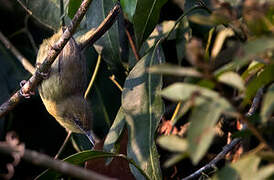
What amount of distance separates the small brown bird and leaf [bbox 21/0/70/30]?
0.40 feet

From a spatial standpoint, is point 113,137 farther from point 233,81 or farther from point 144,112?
point 233,81

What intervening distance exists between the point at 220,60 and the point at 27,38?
2067mm

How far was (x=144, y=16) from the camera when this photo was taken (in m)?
2.39

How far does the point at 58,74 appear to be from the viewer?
3404 mm

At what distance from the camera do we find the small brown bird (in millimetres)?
3391

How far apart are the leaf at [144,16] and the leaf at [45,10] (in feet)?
3.33

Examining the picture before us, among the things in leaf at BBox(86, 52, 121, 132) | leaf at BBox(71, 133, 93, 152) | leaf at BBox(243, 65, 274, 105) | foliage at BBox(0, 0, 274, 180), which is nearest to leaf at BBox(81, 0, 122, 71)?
foliage at BBox(0, 0, 274, 180)

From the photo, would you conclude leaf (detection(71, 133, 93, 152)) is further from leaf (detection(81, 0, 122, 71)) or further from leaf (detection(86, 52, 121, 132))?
leaf (detection(81, 0, 122, 71))

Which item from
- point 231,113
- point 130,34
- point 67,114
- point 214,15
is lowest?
point 67,114

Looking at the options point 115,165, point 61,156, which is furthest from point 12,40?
point 115,165

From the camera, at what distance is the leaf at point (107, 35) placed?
9.30 ft

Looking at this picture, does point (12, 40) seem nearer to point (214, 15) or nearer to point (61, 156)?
point (61, 156)

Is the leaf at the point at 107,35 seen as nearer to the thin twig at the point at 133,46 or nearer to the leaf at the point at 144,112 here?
the thin twig at the point at 133,46

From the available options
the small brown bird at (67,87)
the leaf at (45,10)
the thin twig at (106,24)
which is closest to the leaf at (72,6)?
the thin twig at (106,24)
